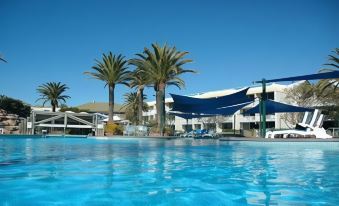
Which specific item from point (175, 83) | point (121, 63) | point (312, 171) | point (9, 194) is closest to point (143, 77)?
point (121, 63)

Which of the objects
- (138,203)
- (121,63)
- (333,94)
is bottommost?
(138,203)

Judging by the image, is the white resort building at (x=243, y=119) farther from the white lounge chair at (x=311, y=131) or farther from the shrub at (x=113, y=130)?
the white lounge chair at (x=311, y=131)

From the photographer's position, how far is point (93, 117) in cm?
4634

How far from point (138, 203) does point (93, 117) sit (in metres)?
41.9

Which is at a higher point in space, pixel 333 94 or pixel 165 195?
pixel 333 94

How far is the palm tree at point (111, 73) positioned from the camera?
40.8 metres

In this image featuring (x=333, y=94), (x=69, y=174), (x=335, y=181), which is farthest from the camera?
(x=333, y=94)

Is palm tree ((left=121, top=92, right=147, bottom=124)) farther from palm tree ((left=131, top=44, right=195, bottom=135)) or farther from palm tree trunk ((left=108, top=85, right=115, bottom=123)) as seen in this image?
palm tree ((left=131, top=44, right=195, bottom=135))

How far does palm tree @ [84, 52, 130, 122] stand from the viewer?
40844 millimetres

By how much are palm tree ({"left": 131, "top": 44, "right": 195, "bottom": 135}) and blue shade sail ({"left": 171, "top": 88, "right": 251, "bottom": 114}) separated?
24.3 feet

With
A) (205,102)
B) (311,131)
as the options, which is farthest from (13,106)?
(311,131)

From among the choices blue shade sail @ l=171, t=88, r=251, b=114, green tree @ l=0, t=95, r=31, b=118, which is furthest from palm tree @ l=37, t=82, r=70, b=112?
blue shade sail @ l=171, t=88, r=251, b=114

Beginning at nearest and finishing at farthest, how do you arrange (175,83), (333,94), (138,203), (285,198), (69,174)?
(138,203) → (285,198) → (69,174) → (175,83) → (333,94)

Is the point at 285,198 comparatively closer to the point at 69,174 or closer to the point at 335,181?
the point at 335,181
